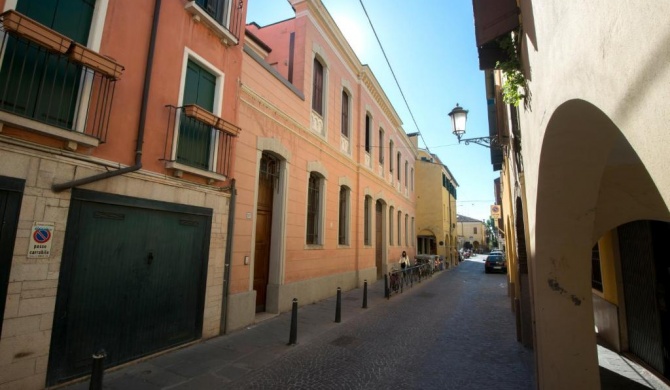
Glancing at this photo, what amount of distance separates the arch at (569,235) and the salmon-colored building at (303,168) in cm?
590

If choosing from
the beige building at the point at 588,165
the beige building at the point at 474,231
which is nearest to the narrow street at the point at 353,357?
the beige building at the point at 588,165

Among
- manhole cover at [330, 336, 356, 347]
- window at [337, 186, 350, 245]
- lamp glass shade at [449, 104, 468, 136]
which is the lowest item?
manhole cover at [330, 336, 356, 347]

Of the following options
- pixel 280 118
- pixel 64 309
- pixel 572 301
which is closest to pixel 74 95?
pixel 64 309

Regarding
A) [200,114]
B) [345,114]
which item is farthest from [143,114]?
[345,114]

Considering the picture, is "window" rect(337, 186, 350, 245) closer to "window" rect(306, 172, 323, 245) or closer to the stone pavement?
"window" rect(306, 172, 323, 245)

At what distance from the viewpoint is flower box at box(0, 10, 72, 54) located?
12.2 feet

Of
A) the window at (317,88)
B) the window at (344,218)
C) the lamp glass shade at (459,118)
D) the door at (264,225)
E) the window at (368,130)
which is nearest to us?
the lamp glass shade at (459,118)

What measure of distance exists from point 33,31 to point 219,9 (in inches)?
175

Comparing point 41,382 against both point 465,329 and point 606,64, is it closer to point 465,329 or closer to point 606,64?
point 606,64

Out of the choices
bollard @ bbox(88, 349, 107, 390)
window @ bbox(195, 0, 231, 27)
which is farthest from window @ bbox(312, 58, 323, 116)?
bollard @ bbox(88, 349, 107, 390)

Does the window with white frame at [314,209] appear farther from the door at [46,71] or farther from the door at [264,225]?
the door at [46,71]

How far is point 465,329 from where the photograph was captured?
26.4 ft

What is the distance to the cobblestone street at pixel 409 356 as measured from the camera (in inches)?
195

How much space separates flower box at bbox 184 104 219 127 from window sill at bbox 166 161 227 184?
93 cm
